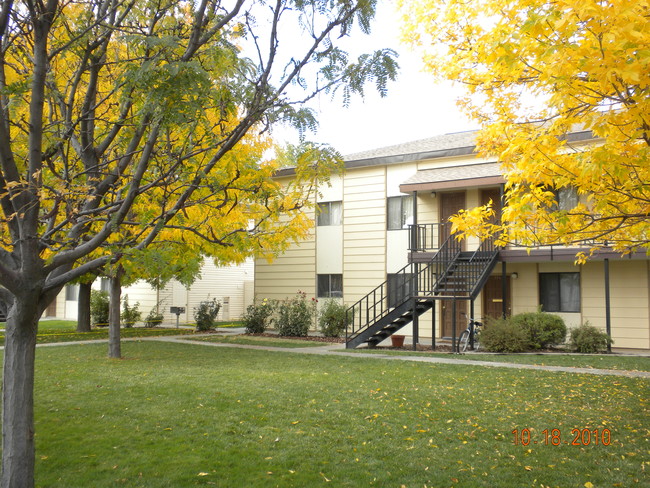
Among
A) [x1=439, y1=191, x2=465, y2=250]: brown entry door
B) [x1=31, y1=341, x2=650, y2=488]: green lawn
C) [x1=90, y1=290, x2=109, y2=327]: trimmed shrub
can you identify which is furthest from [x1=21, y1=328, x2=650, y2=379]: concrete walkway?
[x1=90, y1=290, x2=109, y2=327]: trimmed shrub

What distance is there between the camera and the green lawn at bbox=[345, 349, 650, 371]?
11.4 metres

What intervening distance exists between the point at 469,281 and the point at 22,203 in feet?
41.7

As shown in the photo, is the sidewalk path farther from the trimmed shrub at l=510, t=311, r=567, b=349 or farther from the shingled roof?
the shingled roof

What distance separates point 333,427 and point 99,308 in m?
21.2

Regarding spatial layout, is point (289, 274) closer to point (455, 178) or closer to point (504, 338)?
point (455, 178)

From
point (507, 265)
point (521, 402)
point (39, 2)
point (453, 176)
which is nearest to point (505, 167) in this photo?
point (521, 402)

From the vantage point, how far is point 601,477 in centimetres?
488

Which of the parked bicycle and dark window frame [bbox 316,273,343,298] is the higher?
dark window frame [bbox 316,273,343,298]

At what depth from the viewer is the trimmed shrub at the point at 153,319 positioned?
24531 mm

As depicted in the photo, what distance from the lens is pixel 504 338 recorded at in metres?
13.8

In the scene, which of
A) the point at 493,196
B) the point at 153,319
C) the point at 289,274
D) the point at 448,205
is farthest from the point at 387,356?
the point at 153,319

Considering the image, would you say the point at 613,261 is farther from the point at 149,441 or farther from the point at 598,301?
the point at 149,441

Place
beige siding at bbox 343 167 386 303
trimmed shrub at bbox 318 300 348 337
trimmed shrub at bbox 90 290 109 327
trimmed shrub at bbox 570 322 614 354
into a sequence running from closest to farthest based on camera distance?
trimmed shrub at bbox 570 322 614 354
trimmed shrub at bbox 318 300 348 337
beige siding at bbox 343 167 386 303
trimmed shrub at bbox 90 290 109 327
